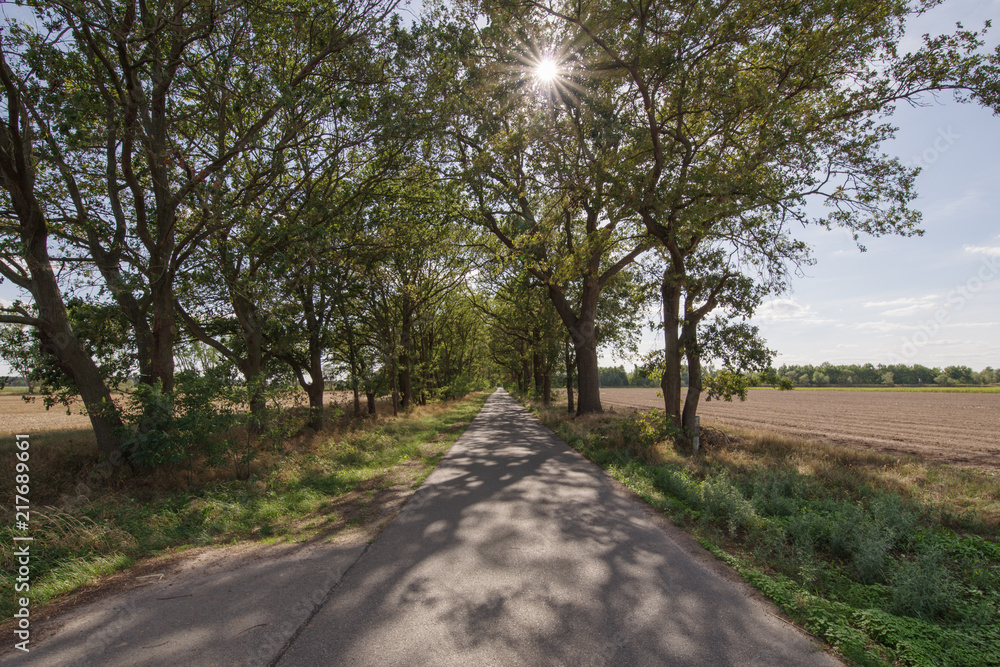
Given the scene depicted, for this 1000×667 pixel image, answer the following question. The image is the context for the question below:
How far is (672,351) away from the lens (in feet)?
38.6

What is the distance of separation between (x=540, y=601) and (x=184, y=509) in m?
6.30

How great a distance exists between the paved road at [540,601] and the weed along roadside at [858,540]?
0.44m

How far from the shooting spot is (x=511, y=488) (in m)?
8.00

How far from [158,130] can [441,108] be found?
6.02 meters

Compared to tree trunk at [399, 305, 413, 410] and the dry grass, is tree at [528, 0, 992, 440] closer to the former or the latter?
the dry grass

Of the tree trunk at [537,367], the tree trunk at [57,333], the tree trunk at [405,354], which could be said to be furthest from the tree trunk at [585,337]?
the tree trunk at [57,333]

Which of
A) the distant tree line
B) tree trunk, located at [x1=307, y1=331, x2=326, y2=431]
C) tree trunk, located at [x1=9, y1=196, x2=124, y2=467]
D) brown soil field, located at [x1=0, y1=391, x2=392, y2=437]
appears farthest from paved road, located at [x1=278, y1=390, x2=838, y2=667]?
the distant tree line

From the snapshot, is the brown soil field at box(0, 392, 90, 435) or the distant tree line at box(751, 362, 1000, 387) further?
the distant tree line at box(751, 362, 1000, 387)

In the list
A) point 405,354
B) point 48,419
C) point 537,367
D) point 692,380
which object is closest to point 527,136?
point 692,380

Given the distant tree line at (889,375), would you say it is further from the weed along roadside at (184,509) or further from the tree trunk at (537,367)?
the weed along roadside at (184,509)

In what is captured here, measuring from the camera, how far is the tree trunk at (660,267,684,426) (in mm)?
11727

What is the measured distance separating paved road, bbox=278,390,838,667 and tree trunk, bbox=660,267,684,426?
19.7 feet

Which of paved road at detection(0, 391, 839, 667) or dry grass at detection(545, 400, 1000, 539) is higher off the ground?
paved road at detection(0, 391, 839, 667)

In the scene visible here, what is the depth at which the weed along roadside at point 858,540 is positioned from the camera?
329 cm
